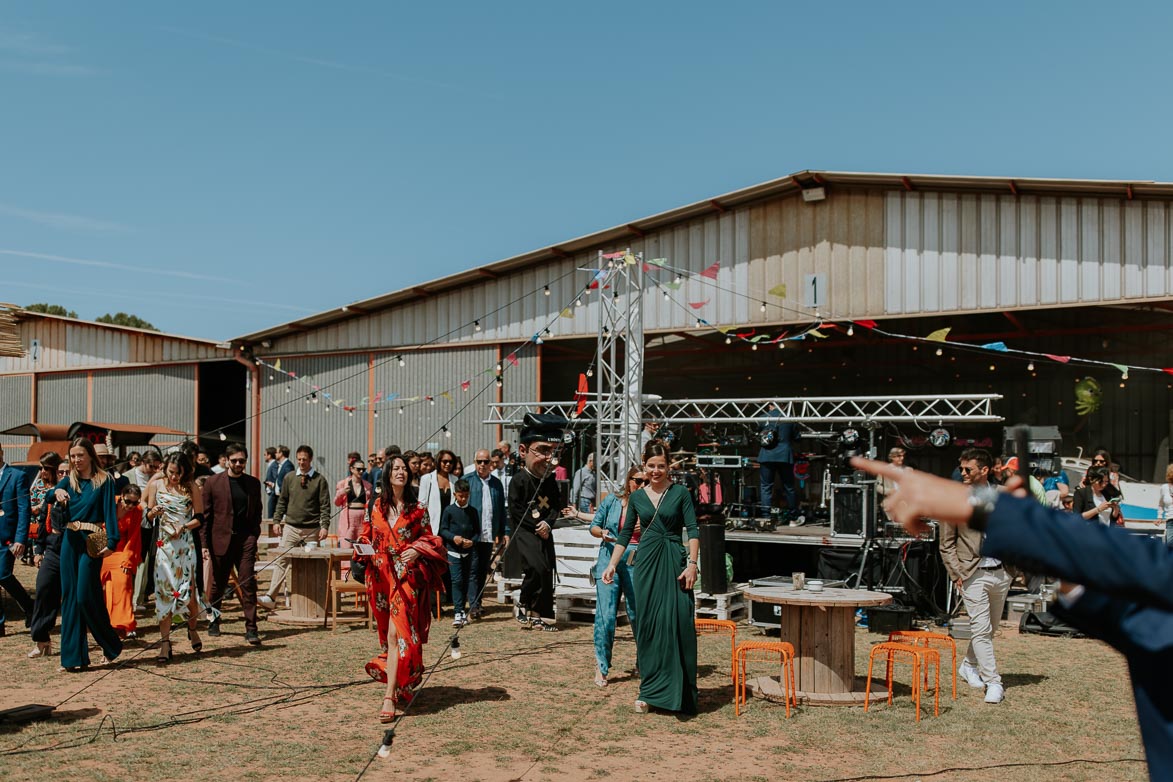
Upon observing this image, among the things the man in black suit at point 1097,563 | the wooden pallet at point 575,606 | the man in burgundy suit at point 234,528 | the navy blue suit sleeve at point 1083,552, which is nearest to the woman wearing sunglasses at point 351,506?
the man in burgundy suit at point 234,528

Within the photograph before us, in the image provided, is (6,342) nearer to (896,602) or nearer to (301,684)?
(301,684)

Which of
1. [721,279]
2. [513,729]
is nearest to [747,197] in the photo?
[721,279]

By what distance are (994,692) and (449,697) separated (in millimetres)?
3770

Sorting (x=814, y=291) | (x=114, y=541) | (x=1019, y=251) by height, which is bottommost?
(x=114, y=541)

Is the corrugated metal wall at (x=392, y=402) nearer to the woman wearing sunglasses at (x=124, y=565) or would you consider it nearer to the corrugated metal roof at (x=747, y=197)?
the corrugated metal roof at (x=747, y=197)

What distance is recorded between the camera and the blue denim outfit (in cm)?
797

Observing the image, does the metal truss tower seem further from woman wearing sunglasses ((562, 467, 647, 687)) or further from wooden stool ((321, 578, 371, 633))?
woman wearing sunglasses ((562, 467, 647, 687))

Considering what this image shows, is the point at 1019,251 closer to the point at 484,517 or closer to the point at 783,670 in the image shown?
the point at 484,517

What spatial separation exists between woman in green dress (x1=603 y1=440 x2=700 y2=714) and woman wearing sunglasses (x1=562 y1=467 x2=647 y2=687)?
1.10 ft

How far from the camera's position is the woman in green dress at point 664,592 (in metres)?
7.02

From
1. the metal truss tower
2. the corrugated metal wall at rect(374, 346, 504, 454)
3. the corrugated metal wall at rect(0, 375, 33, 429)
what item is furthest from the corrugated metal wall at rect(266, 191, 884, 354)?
the corrugated metal wall at rect(0, 375, 33, 429)

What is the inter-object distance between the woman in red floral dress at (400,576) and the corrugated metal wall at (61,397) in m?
20.2

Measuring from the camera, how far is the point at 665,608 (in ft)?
23.4

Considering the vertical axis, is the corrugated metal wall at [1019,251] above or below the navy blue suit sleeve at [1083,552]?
above
